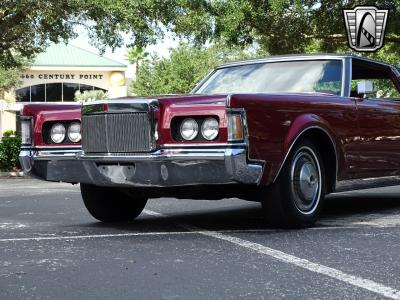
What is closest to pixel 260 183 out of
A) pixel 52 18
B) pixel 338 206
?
pixel 338 206

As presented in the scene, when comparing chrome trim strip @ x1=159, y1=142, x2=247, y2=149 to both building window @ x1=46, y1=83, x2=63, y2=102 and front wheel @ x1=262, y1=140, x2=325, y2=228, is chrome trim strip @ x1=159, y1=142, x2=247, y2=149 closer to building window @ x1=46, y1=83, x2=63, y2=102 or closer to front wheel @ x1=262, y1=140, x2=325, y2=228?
front wheel @ x1=262, y1=140, x2=325, y2=228

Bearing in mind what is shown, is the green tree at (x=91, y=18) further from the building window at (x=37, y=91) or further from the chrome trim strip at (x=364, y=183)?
the building window at (x=37, y=91)

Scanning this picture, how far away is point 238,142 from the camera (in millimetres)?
5598

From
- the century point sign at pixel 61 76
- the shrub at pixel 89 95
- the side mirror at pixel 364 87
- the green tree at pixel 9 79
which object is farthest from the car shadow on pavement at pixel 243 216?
the century point sign at pixel 61 76

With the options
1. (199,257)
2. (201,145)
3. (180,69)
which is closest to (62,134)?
(201,145)

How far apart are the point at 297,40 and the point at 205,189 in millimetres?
16134

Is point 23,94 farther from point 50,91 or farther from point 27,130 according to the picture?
point 27,130

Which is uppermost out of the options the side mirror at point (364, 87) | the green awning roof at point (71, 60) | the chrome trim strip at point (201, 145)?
the green awning roof at point (71, 60)

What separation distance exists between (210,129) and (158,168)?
543 mm

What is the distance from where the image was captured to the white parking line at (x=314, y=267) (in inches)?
156

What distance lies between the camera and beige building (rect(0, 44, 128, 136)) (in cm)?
5284

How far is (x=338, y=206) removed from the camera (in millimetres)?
8469

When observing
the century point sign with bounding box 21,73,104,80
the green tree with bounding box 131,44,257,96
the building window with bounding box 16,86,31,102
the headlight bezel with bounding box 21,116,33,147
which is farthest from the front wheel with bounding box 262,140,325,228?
the building window with bounding box 16,86,31,102

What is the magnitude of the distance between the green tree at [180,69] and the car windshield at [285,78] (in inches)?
1767
